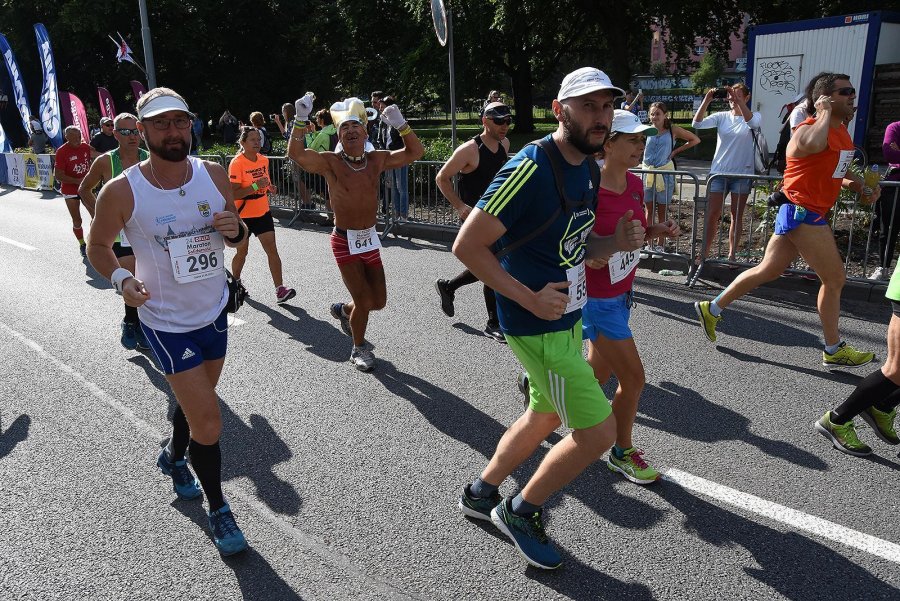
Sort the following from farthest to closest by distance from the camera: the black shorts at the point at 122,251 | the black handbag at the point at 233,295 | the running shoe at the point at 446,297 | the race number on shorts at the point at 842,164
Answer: the running shoe at the point at 446,297 < the black shorts at the point at 122,251 < the race number on shorts at the point at 842,164 < the black handbag at the point at 233,295

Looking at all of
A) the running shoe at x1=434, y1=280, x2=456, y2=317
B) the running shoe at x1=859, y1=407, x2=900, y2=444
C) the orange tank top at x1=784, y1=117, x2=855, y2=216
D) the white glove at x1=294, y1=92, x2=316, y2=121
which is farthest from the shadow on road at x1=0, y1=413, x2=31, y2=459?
the orange tank top at x1=784, y1=117, x2=855, y2=216

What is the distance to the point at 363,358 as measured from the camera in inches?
222

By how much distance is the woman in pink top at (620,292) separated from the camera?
3537 millimetres

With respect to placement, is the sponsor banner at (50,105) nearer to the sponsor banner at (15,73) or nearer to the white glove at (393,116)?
the sponsor banner at (15,73)

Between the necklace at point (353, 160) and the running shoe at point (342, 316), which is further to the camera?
the running shoe at point (342, 316)

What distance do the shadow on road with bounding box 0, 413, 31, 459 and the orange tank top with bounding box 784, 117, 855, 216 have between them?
5284mm

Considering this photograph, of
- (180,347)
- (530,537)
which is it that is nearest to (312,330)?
(180,347)

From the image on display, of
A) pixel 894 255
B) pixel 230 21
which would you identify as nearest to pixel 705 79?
pixel 230 21

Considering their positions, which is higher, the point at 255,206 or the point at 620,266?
the point at 620,266

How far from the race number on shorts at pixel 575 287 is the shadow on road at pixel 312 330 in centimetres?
312

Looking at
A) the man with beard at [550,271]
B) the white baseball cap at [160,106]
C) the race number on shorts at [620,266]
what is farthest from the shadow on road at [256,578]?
the race number on shorts at [620,266]

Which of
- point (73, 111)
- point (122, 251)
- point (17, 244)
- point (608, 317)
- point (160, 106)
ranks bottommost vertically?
point (17, 244)

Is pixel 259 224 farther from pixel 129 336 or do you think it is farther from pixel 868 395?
pixel 868 395

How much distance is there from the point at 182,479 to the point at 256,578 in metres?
0.91
